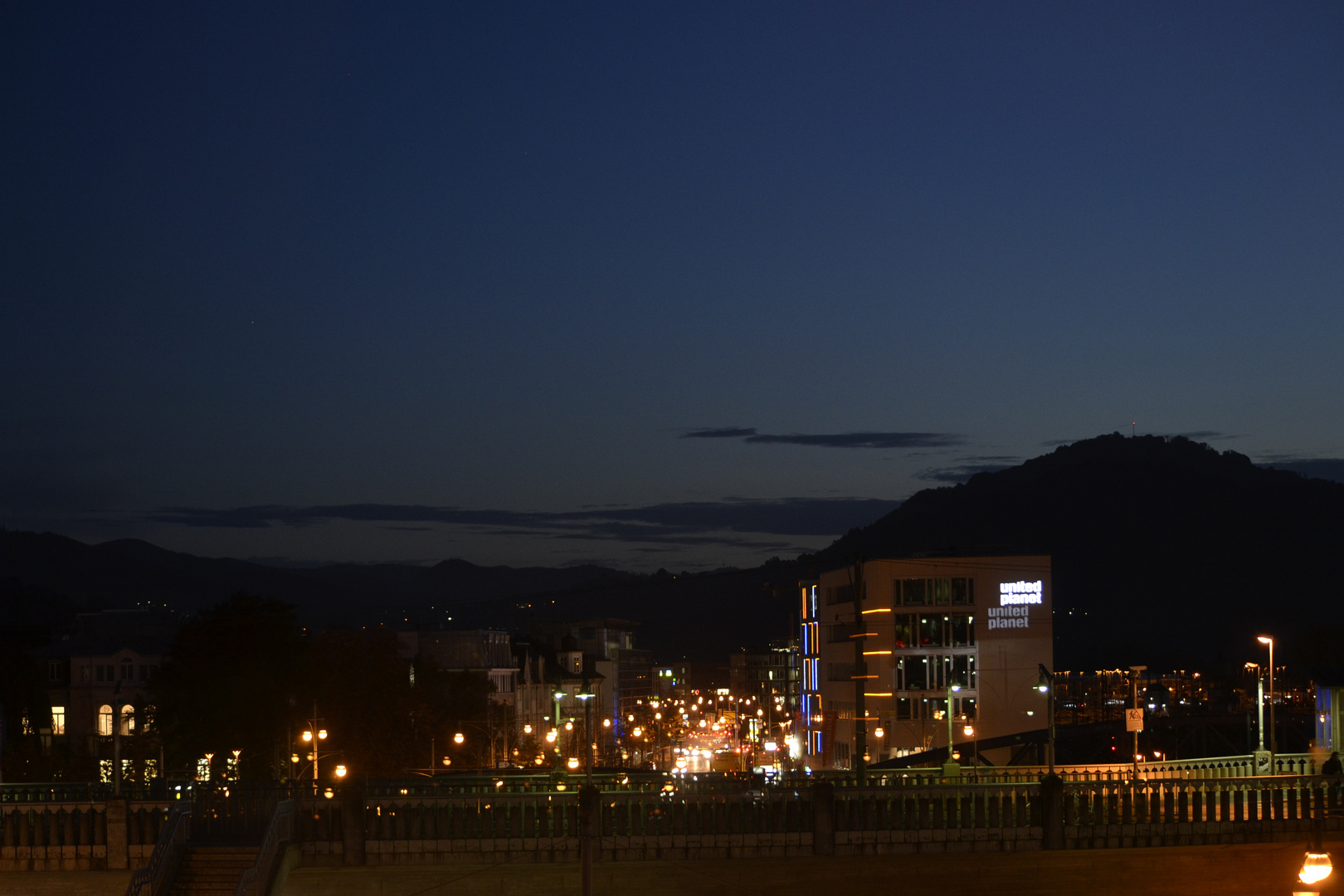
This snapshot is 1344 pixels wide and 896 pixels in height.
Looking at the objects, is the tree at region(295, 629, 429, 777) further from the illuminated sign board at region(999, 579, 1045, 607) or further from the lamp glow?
the lamp glow

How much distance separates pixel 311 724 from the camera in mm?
60438

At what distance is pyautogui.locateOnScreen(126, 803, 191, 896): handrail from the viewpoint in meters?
30.2

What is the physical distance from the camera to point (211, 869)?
31.4 m

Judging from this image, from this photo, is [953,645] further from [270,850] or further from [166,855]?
[166,855]

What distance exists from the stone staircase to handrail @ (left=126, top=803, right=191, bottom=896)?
1.00 feet

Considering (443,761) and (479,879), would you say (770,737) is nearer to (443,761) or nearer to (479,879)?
(443,761)

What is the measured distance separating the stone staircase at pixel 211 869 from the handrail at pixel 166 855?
1.00ft

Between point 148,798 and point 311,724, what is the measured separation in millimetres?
27069

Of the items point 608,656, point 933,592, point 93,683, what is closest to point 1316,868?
point 933,592

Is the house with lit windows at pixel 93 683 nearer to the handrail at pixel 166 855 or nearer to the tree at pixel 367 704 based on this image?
the tree at pixel 367 704

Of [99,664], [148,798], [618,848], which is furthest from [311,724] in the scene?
[99,664]

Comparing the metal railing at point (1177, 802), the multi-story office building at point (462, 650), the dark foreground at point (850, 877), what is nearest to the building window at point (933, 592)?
the multi-story office building at point (462, 650)

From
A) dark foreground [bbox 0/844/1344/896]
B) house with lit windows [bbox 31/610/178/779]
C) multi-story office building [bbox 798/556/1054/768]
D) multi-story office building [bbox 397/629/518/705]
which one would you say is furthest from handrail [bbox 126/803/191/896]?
multi-story office building [bbox 397/629/518/705]

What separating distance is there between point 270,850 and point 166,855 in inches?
88.7
